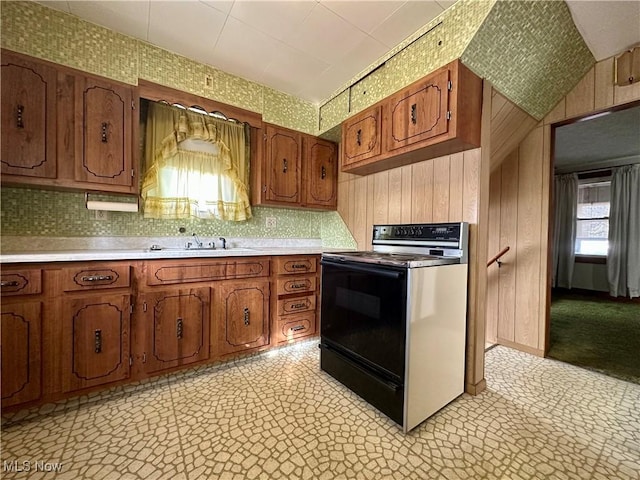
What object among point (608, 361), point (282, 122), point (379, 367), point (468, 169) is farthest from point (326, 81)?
point (608, 361)

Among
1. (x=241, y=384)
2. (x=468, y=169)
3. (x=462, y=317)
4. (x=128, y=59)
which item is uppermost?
(x=128, y=59)

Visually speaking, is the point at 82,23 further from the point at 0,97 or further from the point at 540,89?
the point at 540,89

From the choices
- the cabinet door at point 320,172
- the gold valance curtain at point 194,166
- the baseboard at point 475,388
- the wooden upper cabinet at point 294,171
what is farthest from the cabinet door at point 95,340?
the baseboard at point 475,388

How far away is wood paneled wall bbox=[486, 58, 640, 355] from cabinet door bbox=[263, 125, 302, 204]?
1.88 meters

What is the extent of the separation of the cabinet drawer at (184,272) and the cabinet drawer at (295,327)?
755mm

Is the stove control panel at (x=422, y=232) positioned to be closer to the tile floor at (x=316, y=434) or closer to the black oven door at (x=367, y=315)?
the black oven door at (x=367, y=315)

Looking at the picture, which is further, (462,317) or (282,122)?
(282,122)

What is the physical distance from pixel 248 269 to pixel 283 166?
47.5 inches

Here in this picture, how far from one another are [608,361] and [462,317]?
71.3 inches

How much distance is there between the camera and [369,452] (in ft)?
4.45

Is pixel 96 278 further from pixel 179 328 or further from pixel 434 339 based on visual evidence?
pixel 434 339

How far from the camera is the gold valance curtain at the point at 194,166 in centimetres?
236

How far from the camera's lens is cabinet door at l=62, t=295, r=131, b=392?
65.0 inches

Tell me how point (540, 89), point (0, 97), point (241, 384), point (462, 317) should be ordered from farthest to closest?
point (540, 89)
point (241, 384)
point (462, 317)
point (0, 97)
